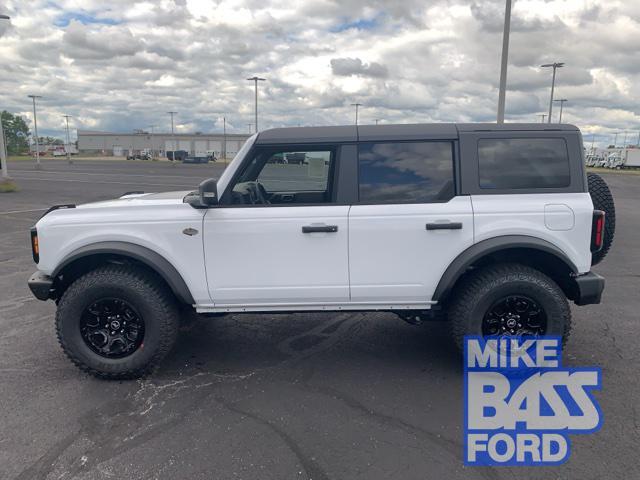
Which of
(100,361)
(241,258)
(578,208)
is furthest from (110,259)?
(578,208)

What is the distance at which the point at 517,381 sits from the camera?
143 inches

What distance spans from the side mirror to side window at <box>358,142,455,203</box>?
1.12 m

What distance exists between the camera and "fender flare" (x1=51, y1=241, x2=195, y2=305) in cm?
355

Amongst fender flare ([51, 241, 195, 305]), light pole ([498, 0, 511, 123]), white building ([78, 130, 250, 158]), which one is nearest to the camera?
fender flare ([51, 241, 195, 305])

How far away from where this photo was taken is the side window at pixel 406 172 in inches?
143

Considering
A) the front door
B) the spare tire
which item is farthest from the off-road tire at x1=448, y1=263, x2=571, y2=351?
the front door

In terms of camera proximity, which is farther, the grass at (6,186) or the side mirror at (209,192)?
the grass at (6,186)

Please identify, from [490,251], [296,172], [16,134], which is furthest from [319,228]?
[16,134]

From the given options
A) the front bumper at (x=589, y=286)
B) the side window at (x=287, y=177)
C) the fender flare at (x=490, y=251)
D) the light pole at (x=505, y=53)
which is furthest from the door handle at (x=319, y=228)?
the light pole at (x=505, y=53)

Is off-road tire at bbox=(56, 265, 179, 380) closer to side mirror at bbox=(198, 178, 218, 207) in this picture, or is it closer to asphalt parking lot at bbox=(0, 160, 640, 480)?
asphalt parking lot at bbox=(0, 160, 640, 480)

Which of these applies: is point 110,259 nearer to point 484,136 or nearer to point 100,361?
point 100,361

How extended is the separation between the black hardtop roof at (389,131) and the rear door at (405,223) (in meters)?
0.06

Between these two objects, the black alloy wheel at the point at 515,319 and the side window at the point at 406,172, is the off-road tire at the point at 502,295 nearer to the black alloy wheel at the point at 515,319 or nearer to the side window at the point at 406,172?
the black alloy wheel at the point at 515,319
